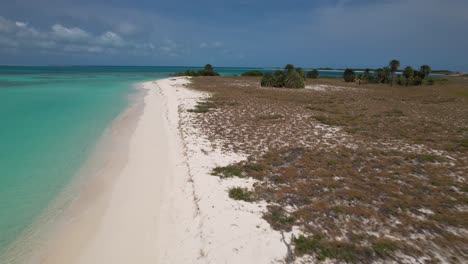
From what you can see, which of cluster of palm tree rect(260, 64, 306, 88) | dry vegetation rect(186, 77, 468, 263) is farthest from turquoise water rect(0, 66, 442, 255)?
cluster of palm tree rect(260, 64, 306, 88)

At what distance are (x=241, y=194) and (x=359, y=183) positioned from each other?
3.87 metres

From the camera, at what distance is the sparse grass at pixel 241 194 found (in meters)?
6.41

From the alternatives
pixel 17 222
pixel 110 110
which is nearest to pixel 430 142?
pixel 17 222

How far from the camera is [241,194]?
21.6 ft

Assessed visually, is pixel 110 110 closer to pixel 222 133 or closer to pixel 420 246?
pixel 222 133

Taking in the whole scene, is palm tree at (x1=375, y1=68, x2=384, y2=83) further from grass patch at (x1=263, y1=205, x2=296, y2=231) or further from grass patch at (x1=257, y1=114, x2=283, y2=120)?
grass patch at (x1=263, y1=205, x2=296, y2=231)

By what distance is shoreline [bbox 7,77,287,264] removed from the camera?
4.79 m

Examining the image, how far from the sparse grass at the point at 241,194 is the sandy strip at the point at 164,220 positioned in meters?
0.18

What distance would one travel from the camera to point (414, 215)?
18.8 ft

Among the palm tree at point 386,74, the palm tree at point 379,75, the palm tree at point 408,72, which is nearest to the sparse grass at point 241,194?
the palm tree at point 386,74

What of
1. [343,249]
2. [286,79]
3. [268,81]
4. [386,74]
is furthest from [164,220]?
[386,74]

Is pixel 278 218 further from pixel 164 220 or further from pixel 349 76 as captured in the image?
pixel 349 76

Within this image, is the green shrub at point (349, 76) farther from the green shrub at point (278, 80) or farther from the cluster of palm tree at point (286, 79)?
the green shrub at point (278, 80)

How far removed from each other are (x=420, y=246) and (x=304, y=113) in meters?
13.7
